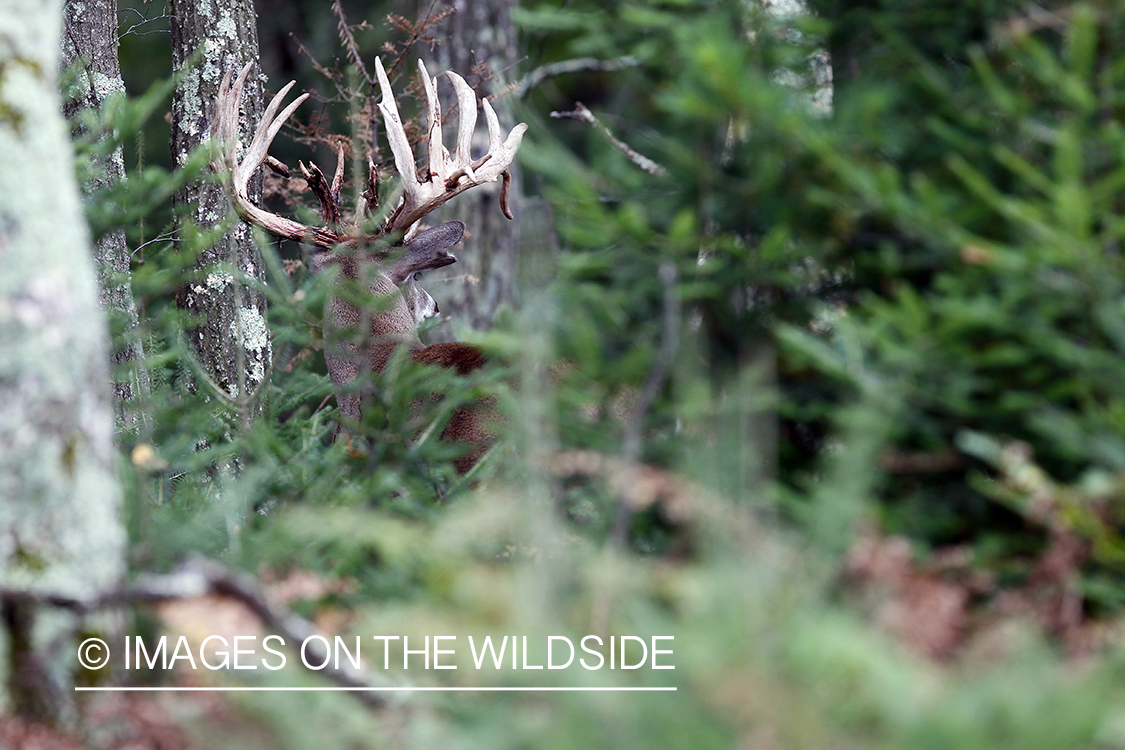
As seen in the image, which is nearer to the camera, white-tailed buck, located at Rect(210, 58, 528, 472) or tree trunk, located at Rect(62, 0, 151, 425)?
white-tailed buck, located at Rect(210, 58, 528, 472)

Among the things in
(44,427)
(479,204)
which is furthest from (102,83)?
(44,427)

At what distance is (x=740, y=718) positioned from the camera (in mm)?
1550

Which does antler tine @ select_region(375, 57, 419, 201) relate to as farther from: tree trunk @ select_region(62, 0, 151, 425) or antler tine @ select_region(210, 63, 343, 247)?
tree trunk @ select_region(62, 0, 151, 425)

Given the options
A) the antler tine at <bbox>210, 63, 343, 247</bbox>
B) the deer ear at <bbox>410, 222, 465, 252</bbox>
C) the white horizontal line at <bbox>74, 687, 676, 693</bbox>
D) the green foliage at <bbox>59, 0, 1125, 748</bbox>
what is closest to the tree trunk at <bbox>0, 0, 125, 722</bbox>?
the white horizontal line at <bbox>74, 687, 676, 693</bbox>

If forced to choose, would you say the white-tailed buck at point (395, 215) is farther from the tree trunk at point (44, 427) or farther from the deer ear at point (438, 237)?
the tree trunk at point (44, 427)

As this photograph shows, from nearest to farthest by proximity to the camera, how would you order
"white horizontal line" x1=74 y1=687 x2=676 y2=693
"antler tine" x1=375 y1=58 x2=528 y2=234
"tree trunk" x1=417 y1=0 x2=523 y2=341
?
"white horizontal line" x1=74 y1=687 x2=676 y2=693 → "antler tine" x1=375 y1=58 x2=528 y2=234 → "tree trunk" x1=417 y1=0 x2=523 y2=341

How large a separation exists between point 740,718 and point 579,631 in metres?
0.51

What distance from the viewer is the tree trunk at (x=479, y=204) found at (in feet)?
24.6

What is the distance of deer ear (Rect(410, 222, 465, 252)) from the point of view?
20.7ft

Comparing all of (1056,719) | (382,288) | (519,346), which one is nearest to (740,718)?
(1056,719)

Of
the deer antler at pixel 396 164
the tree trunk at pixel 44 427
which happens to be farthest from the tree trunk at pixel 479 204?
the tree trunk at pixel 44 427

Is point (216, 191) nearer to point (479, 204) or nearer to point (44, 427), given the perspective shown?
point (479, 204)

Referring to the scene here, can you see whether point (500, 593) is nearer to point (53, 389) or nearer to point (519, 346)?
point (519, 346)

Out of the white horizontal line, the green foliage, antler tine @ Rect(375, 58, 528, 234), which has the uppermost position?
antler tine @ Rect(375, 58, 528, 234)
